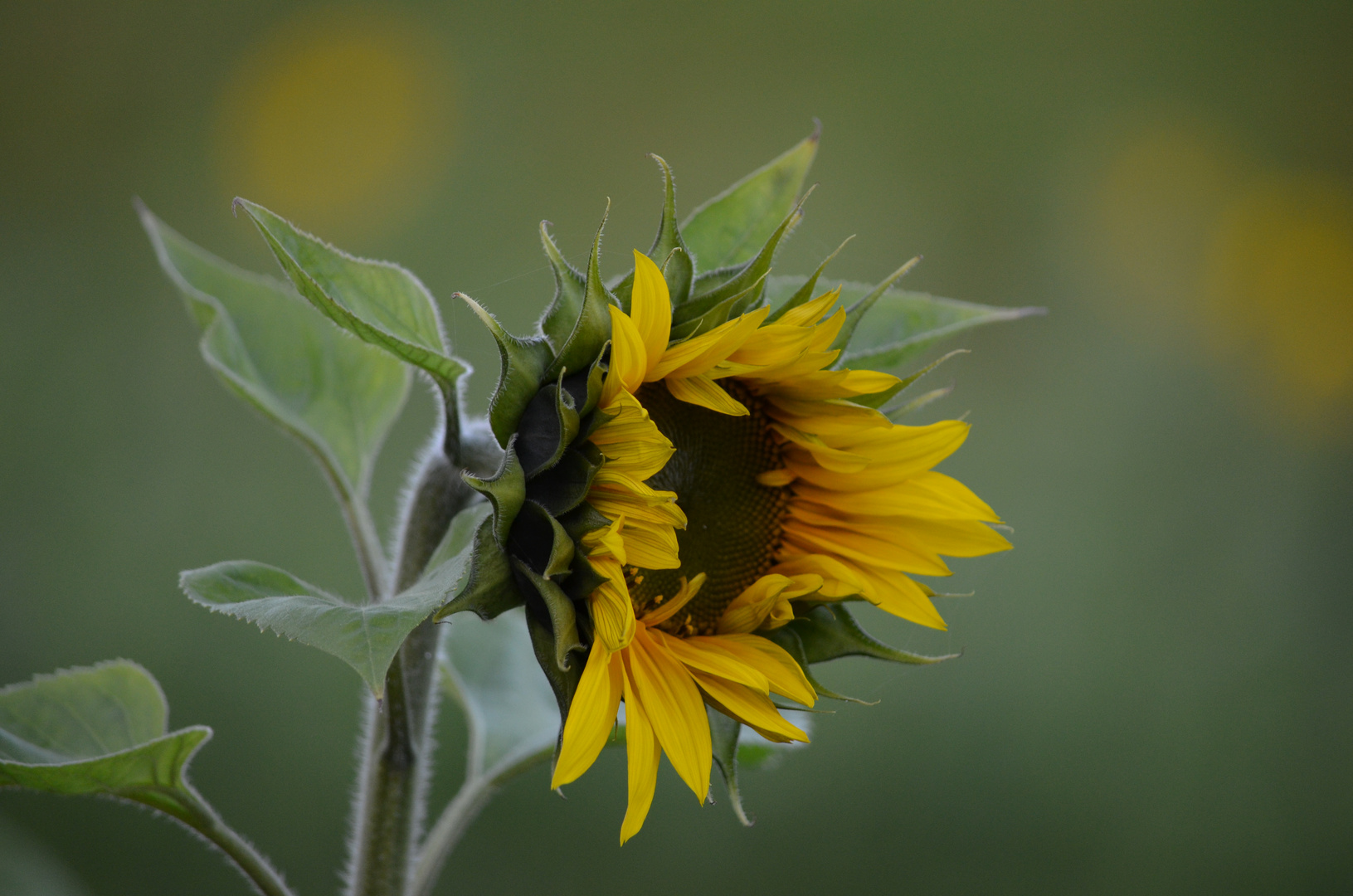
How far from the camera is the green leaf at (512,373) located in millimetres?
550

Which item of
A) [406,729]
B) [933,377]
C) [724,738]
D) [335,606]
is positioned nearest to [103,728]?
[406,729]

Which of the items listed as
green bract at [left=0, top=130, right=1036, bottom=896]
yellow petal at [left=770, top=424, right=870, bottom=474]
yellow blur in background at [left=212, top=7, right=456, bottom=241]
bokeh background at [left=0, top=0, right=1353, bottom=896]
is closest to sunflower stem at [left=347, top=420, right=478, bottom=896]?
green bract at [left=0, top=130, right=1036, bottom=896]

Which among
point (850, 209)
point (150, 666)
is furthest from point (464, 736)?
point (850, 209)

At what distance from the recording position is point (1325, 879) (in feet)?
7.53

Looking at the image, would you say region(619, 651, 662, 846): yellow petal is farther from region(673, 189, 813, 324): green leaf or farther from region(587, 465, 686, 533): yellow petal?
region(673, 189, 813, 324): green leaf

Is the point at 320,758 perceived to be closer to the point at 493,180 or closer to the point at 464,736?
the point at 464,736

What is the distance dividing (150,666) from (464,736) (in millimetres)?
612

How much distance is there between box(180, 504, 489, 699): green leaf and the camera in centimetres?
47

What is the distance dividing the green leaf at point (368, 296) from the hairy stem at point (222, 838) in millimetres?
332

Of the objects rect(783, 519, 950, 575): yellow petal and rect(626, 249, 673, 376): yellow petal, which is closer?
rect(626, 249, 673, 376): yellow petal

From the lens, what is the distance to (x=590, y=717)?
1.79ft

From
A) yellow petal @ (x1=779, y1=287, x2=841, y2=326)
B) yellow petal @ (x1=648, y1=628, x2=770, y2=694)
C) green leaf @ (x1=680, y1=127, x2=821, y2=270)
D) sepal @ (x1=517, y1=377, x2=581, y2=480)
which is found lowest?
yellow petal @ (x1=648, y1=628, x2=770, y2=694)

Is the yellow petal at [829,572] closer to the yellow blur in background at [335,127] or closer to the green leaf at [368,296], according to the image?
the green leaf at [368,296]

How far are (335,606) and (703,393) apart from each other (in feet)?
0.79
